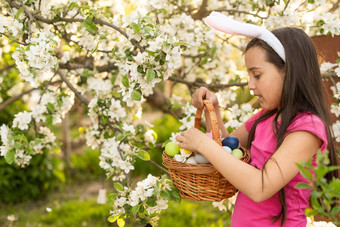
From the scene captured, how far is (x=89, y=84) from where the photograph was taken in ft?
9.05

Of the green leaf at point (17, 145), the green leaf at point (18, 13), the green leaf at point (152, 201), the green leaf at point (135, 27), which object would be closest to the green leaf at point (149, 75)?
the green leaf at point (135, 27)

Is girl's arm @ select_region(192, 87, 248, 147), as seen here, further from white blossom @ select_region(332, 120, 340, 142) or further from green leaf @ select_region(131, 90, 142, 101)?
white blossom @ select_region(332, 120, 340, 142)

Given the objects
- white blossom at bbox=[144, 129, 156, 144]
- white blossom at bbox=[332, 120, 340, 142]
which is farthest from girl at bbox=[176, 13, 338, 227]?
white blossom at bbox=[144, 129, 156, 144]

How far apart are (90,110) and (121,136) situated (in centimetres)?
41

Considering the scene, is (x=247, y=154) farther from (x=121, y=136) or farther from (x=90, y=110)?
(x=90, y=110)

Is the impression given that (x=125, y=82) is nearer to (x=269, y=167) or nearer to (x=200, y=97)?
(x=200, y=97)

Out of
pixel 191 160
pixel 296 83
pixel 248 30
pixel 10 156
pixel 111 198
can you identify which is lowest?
pixel 111 198

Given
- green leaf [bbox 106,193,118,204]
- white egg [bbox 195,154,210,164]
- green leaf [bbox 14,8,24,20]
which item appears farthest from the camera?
green leaf [bbox 14,8,24,20]

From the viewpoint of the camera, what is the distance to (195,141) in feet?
5.00

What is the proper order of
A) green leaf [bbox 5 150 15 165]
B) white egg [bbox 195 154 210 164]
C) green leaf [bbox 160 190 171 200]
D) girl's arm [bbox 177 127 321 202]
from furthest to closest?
1. green leaf [bbox 5 150 15 165]
2. green leaf [bbox 160 190 171 200]
3. white egg [bbox 195 154 210 164]
4. girl's arm [bbox 177 127 321 202]

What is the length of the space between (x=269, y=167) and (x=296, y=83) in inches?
14.2

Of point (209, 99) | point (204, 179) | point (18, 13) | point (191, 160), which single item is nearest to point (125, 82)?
point (209, 99)

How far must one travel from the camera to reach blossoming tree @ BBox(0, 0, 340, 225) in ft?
5.93

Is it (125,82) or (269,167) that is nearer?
(269,167)
